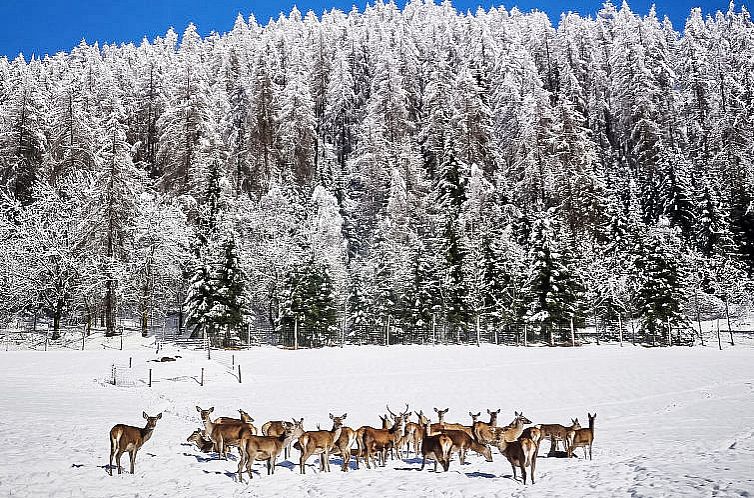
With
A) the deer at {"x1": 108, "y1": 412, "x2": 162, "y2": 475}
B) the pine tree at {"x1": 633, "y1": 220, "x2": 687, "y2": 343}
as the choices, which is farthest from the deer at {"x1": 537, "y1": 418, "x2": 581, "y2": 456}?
the pine tree at {"x1": 633, "y1": 220, "x2": 687, "y2": 343}

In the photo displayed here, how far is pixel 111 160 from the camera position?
47.5 meters

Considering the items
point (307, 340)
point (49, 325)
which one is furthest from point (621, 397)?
point (49, 325)

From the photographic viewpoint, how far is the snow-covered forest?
4816cm

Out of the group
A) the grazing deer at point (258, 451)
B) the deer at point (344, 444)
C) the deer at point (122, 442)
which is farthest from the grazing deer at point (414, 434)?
the deer at point (122, 442)

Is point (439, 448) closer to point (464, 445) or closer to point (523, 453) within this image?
point (464, 445)

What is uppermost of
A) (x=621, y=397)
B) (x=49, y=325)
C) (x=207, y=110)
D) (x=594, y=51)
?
(x=594, y=51)

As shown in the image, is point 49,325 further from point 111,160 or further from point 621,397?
point 621,397

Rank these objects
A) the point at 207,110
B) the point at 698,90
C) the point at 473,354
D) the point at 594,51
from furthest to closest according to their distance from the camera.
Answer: the point at 594,51 < the point at 698,90 < the point at 207,110 < the point at 473,354

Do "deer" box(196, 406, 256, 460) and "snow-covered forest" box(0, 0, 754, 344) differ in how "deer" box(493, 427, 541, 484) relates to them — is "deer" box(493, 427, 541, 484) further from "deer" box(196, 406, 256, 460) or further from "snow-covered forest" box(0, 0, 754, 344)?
"snow-covered forest" box(0, 0, 754, 344)

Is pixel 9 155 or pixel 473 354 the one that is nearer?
→ pixel 473 354

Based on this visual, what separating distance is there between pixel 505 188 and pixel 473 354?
33637mm

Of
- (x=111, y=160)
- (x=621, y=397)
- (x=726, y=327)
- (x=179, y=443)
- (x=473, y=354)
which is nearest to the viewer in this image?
(x=179, y=443)

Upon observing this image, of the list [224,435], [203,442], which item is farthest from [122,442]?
[203,442]

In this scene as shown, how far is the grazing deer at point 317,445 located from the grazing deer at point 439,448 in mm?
1999
